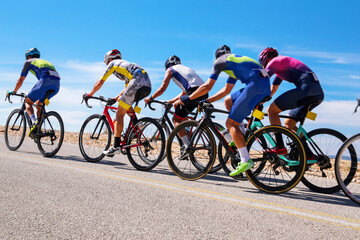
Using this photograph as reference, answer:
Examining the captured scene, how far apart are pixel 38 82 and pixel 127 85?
3.00m

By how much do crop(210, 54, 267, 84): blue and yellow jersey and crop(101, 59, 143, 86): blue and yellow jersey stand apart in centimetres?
238

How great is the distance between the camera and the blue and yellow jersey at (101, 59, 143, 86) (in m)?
6.96

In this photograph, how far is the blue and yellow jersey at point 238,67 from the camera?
4914mm

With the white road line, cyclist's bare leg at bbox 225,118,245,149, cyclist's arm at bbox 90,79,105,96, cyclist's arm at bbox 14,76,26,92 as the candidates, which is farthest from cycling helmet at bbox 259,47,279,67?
cyclist's arm at bbox 14,76,26,92

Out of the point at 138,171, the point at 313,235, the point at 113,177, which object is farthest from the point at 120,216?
the point at 138,171

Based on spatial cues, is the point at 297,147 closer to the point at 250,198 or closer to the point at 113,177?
the point at 250,198

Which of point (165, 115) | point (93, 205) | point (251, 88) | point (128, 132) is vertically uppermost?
point (251, 88)

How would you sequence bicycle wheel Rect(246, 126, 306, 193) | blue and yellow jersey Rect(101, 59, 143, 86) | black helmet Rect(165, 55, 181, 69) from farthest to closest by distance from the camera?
black helmet Rect(165, 55, 181, 69) < blue and yellow jersey Rect(101, 59, 143, 86) < bicycle wheel Rect(246, 126, 306, 193)

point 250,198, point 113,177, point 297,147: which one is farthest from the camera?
point 113,177

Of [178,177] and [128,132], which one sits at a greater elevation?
[128,132]

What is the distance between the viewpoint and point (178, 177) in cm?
587

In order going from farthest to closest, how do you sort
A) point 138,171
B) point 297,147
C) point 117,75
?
point 117,75
point 138,171
point 297,147

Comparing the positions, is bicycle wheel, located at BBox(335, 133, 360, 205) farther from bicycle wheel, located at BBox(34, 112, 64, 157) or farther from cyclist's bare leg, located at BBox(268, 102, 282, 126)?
bicycle wheel, located at BBox(34, 112, 64, 157)

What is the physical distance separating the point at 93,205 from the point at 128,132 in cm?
329
